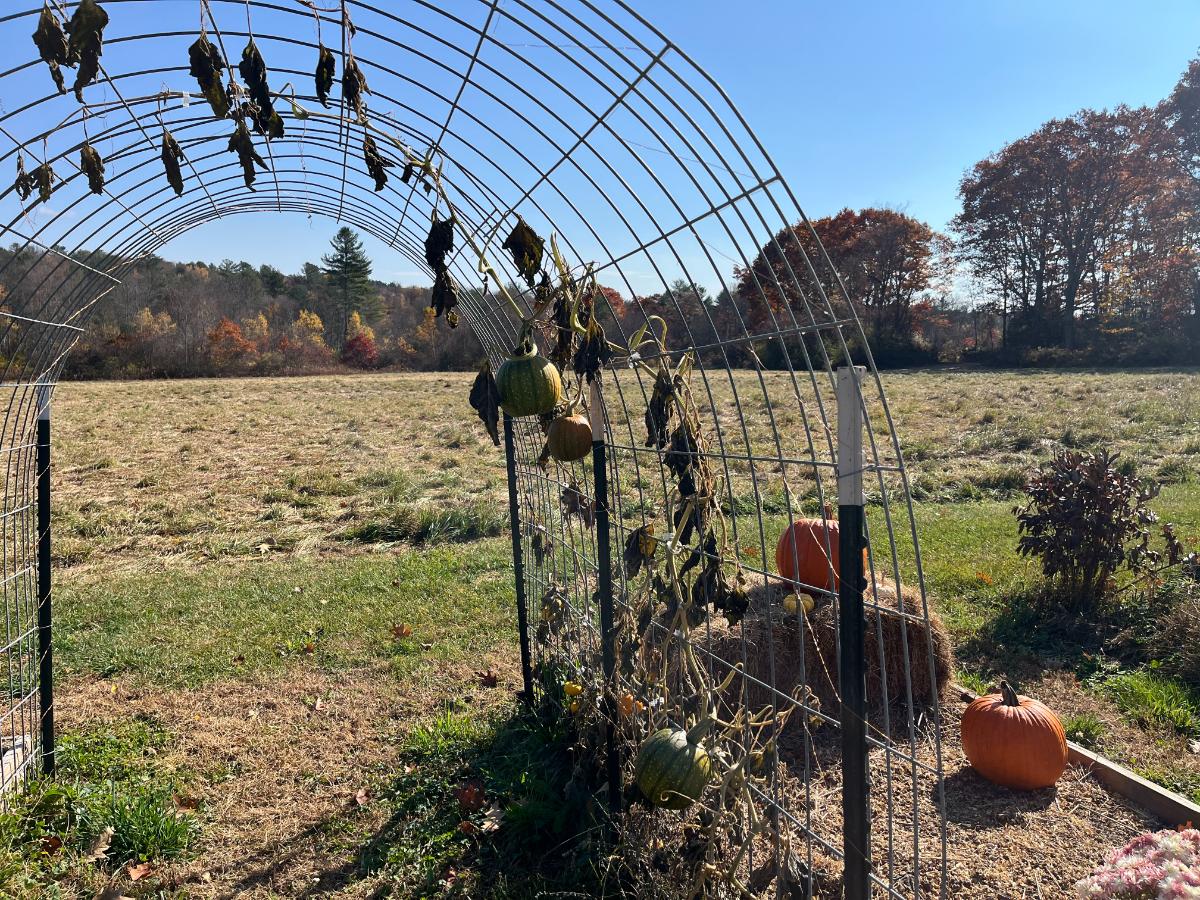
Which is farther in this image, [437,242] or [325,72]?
[437,242]

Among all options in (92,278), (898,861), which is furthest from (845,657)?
(92,278)

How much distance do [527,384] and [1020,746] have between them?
2.63m

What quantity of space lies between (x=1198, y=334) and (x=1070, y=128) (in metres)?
11.7

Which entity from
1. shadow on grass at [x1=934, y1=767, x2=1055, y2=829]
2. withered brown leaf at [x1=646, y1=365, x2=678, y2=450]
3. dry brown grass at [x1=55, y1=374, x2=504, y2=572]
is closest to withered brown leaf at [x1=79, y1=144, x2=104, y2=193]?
withered brown leaf at [x1=646, y1=365, x2=678, y2=450]

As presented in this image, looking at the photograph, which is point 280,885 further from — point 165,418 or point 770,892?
point 165,418

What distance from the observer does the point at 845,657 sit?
177 centimetres

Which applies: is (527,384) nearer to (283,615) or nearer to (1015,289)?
(283,615)

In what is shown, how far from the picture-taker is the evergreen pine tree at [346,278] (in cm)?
4406

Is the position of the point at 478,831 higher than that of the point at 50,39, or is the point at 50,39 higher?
the point at 50,39

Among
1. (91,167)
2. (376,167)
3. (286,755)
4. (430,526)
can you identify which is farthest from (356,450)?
(376,167)

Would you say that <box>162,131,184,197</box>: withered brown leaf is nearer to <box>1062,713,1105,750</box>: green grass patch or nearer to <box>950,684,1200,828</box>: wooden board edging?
<box>950,684,1200,828</box>: wooden board edging

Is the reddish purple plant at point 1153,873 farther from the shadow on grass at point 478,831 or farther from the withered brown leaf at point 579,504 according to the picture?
the withered brown leaf at point 579,504

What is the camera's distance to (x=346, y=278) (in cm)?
4497

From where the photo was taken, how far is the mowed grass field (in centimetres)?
352
